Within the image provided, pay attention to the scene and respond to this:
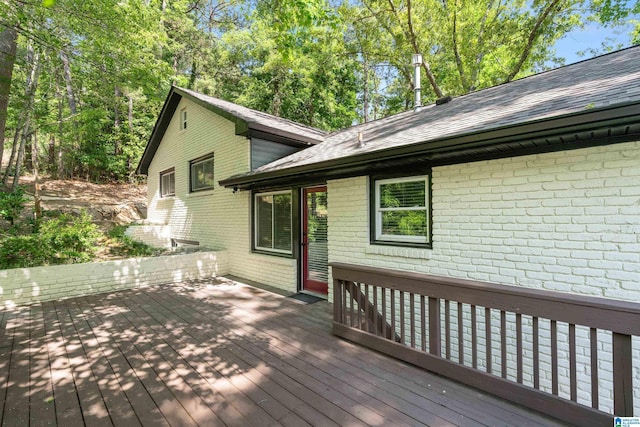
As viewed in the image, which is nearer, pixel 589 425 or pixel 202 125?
pixel 589 425

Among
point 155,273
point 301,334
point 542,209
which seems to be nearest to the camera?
point 542,209

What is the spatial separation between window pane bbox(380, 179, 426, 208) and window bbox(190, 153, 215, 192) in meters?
5.89

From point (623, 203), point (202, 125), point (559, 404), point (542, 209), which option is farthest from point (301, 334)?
point (202, 125)

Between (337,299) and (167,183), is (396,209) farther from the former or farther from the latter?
(167,183)

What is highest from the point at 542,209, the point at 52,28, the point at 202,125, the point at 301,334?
the point at 52,28

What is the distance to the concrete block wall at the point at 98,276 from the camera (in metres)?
5.25

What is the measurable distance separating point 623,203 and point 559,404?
1.97 meters

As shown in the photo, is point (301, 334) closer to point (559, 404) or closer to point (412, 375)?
point (412, 375)

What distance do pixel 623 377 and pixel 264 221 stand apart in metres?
6.21

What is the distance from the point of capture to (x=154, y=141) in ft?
39.6

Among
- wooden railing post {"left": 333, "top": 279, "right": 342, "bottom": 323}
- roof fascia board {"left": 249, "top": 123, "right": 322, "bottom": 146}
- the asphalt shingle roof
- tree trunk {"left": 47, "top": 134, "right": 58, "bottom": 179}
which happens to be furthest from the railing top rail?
tree trunk {"left": 47, "top": 134, "right": 58, "bottom": 179}

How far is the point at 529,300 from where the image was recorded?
2.39m

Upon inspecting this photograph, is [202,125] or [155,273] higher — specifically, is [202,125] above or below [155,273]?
above

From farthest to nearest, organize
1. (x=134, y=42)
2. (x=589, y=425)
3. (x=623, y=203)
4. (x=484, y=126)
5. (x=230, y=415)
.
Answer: (x=134, y=42), (x=484, y=126), (x=623, y=203), (x=230, y=415), (x=589, y=425)
